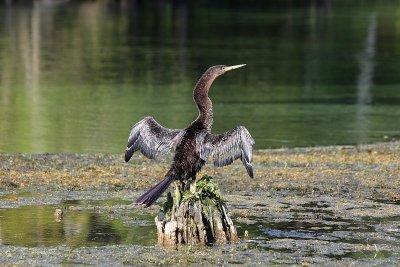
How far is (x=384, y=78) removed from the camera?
40438 mm

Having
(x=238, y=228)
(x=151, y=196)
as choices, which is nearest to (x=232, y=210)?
(x=238, y=228)

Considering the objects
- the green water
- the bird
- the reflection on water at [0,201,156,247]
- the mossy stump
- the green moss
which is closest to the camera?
the mossy stump

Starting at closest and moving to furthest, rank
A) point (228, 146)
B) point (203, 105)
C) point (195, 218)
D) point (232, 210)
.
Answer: point (195, 218) → point (228, 146) → point (203, 105) → point (232, 210)

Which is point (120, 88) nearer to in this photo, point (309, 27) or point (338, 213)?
point (338, 213)

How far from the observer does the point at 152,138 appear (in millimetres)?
13352

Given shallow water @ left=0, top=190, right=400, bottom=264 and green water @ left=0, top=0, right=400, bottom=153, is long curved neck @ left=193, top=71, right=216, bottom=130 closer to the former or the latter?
shallow water @ left=0, top=190, right=400, bottom=264

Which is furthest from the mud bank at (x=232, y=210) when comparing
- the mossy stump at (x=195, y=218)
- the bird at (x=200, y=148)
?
the bird at (x=200, y=148)

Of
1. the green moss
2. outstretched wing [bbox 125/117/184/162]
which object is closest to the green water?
outstretched wing [bbox 125/117/184/162]

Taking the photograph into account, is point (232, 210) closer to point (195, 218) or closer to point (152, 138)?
point (152, 138)

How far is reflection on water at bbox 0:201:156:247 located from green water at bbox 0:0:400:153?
25.4ft

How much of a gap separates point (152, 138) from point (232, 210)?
6.59 feet

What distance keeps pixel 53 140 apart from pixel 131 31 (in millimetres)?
41657

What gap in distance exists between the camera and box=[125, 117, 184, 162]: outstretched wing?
13148mm

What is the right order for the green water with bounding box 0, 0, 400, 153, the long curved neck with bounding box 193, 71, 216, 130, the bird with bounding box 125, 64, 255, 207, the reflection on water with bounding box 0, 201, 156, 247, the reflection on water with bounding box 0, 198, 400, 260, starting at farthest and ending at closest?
the green water with bounding box 0, 0, 400, 153 < the long curved neck with bounding box 193, 71, 216, 130 < the reflection on water with bounding box 0, 201, 156, 247 < the bird with bounding box 125, 64, 255, 207 < the reflection on water with bounding box 0, 198, 400, 260
